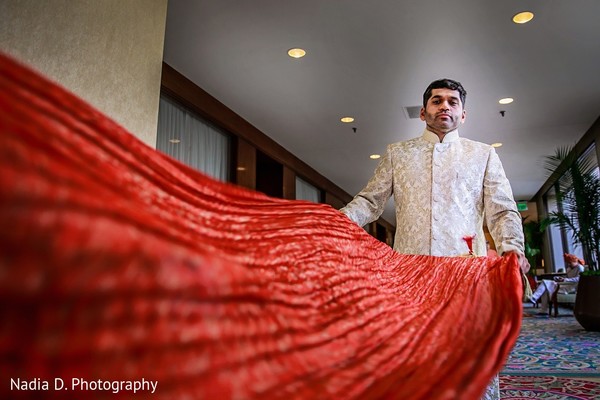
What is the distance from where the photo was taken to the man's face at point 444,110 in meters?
1.85

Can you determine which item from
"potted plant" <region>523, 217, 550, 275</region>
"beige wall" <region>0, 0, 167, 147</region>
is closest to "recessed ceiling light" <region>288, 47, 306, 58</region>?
"beige wall" <region>0, 0, 167, 147</region>

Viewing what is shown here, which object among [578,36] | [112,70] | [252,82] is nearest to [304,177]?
[252,82]

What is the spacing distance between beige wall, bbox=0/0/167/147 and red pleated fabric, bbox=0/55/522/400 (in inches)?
76.9

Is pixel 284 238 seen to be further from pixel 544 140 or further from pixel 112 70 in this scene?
pixel 544 140

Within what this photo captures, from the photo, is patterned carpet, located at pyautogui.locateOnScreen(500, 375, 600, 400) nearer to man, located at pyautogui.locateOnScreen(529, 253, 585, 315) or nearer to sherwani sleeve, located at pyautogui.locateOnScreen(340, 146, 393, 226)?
sherwani sleeve, located at pyautogui.locateOnScreen(340, 146, 393, 226)

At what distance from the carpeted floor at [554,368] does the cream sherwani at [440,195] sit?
3.43ft

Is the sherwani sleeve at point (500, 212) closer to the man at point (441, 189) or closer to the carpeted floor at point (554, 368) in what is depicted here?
the man at point (441, 189)

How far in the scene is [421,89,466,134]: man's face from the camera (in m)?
1.85

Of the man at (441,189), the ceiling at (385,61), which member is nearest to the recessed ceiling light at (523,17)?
the ceiling at (385,61)

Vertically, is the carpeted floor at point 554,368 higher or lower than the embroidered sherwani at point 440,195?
lower

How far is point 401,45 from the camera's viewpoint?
4141 millimetres

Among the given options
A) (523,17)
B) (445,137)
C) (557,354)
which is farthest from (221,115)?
(557,354)

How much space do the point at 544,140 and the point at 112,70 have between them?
7.08 m

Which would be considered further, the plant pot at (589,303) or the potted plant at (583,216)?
the potted plant at (583,216)
